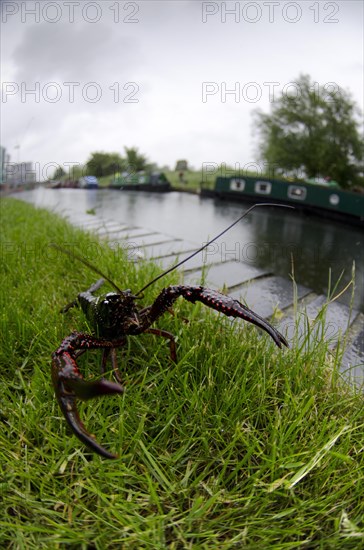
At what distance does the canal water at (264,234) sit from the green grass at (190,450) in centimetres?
75

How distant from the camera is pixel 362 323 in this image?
2.99 metres

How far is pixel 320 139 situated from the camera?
1684cm

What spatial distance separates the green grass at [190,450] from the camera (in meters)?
1.23

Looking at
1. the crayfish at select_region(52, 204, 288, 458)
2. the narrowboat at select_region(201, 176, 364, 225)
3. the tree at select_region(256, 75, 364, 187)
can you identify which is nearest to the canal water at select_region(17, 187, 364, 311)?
the narrowboat at select_region(201, 176, 364, 225)

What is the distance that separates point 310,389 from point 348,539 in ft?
2.16

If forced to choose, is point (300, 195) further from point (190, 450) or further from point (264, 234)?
point (190, 450)

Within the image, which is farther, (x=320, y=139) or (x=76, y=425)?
(x=320, y=139)

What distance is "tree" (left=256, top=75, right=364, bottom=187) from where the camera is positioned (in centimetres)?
1666

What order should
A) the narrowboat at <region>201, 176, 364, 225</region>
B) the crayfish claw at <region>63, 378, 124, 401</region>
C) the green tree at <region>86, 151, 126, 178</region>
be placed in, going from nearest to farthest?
the crayfish claw at <region>63, 378, 124, 401</region>, the green tree at <region>86, 151, 126, 178</region>, the narrowboat at <region>201, 176, 364, 225</region>

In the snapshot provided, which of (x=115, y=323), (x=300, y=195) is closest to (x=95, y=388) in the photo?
(x=115, y=323)

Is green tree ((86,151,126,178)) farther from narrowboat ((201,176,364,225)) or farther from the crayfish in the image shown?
the crayfish

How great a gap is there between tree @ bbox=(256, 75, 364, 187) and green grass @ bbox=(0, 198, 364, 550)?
16.0 metres

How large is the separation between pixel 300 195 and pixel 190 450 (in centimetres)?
822

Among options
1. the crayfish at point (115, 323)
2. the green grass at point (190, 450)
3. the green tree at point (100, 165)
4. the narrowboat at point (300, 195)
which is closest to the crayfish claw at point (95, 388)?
the crayfish at point (115, 323)
